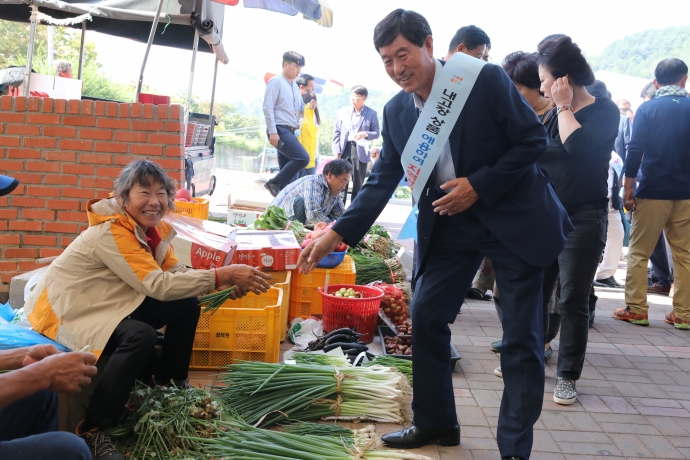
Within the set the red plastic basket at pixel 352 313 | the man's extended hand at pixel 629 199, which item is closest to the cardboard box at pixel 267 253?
the red plastic basket at pixel 352 313

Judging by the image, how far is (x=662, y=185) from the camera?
5.93m

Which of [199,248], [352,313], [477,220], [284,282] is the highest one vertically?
[477,220]

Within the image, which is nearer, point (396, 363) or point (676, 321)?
point (396, 363)

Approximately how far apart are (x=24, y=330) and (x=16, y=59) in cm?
2166

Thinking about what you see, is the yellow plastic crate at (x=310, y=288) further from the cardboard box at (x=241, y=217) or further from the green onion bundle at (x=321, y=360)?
the cardboard box at (x=241, y=217)

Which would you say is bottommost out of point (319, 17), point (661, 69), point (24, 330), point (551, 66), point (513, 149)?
point (24, 330)

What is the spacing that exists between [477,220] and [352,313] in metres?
2.06

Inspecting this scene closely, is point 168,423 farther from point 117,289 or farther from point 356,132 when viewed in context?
point 356,132

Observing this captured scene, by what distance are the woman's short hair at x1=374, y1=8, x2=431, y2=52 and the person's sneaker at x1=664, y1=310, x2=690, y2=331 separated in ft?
15.1

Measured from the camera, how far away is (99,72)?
1980 cm

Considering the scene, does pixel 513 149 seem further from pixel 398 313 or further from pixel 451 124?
pixel 398 313

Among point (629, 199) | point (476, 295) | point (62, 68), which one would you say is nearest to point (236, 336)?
point (476, 295)

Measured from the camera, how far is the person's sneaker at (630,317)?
6.09 m

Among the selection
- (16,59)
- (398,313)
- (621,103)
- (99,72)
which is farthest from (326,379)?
(16,59)
